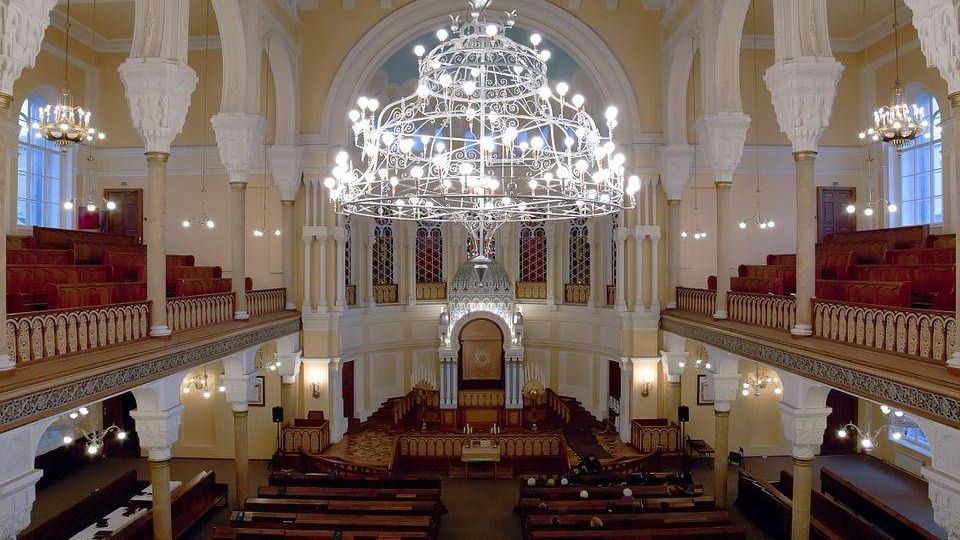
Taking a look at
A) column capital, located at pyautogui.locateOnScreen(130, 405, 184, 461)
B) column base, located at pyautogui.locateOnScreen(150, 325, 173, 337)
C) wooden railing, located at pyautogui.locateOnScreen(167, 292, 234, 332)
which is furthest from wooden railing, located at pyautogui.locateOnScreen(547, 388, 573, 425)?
column base, located at pyautogui.locateOnScreen(150, 325, 173, 337)

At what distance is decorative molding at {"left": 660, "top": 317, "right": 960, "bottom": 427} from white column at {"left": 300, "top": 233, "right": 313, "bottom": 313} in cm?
938

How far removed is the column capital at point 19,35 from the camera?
5836 millimetres

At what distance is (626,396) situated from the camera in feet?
51.4

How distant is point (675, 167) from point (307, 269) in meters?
9.07

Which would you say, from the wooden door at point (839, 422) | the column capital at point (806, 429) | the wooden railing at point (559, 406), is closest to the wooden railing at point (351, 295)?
the wooden railing at point (559, 406)

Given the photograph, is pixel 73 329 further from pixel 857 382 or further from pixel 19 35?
pixel 857 382

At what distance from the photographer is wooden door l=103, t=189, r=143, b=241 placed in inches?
672

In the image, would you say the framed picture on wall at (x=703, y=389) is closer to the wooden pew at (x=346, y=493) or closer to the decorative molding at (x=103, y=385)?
the wooden pew at (x=346, y=493)

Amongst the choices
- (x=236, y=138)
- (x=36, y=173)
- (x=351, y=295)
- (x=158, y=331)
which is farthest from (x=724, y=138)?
(x=36, y=173)

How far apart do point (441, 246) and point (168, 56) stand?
11.7m

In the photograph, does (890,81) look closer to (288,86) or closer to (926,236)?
(926,236)

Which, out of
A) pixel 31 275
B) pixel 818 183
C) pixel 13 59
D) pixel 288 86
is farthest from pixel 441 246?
pixel 13 59

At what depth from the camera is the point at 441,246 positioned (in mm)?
20078

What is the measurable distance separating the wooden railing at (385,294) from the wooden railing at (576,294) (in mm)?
5117
